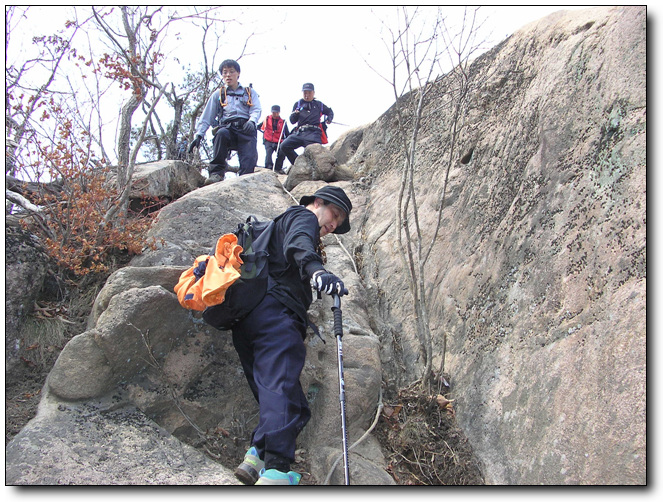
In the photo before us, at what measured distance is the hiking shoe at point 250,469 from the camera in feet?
12.2

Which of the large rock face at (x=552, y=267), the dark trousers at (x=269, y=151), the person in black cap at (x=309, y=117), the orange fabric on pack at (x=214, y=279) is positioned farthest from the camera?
the dark trousers at (x=269, y=151)

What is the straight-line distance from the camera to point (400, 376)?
548 centimetres

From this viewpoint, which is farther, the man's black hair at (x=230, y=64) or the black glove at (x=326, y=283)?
the man's black hair at (x=230, y=64)

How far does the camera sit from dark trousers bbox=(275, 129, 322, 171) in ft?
35.7

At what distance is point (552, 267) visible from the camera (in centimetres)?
421

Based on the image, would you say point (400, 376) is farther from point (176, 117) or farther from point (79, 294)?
point (176, 117)

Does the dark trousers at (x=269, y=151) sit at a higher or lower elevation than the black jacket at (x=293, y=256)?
higher

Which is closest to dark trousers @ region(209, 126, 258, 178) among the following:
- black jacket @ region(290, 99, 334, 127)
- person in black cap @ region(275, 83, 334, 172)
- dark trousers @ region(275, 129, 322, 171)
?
dark trousers @ region(275, 129, 322, 171)

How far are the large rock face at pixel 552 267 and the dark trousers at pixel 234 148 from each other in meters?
4.08

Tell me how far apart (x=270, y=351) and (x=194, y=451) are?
0.98 meters

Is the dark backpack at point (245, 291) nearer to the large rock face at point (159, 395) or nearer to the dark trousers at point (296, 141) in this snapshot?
the large rock face at point (159, 395)

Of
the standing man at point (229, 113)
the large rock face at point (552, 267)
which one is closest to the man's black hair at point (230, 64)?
the standing man at point (229, 113)

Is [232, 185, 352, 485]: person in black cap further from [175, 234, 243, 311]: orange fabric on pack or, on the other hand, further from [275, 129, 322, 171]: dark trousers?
[275, 129, 322, 171]: dark trousers

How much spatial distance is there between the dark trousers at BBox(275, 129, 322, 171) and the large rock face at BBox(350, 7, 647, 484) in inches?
188
